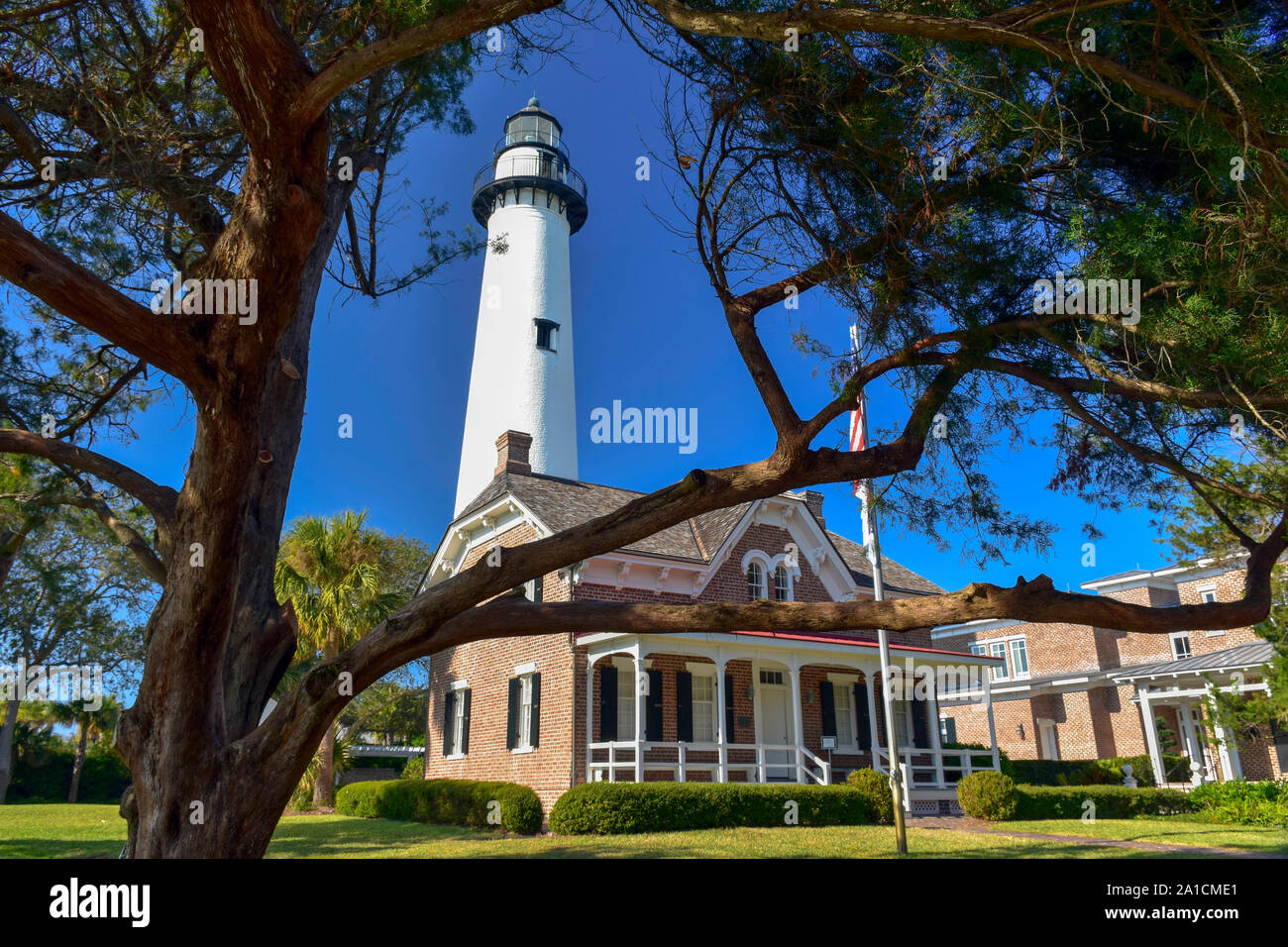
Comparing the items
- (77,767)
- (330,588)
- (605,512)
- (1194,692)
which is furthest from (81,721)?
(1194,692)

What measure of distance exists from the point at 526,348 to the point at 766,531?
11.1 meters

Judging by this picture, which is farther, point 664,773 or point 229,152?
point 664,773

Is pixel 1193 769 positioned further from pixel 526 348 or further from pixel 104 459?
pixel 104 459

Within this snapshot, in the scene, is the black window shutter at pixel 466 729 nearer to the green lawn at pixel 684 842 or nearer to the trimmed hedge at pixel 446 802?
the trimmed hedge at pixel 446 802

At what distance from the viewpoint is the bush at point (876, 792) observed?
1642cm

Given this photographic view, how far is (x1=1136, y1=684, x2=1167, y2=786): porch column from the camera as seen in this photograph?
26875 mm

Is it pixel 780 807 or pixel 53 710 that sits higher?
pixel 53 710

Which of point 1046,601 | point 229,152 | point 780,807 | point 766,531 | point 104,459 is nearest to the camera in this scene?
point 1046,601

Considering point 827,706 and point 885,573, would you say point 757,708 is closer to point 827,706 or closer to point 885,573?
point 827,706

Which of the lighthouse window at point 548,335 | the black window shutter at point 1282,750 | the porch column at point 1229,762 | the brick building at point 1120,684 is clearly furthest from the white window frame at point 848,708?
the black window shutter at point 1282,750

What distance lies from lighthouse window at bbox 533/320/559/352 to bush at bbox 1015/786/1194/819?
61.7ft

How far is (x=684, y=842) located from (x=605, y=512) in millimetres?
10781

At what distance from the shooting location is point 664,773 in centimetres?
1836

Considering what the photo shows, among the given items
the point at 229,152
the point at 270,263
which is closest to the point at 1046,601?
the point at 270,263
